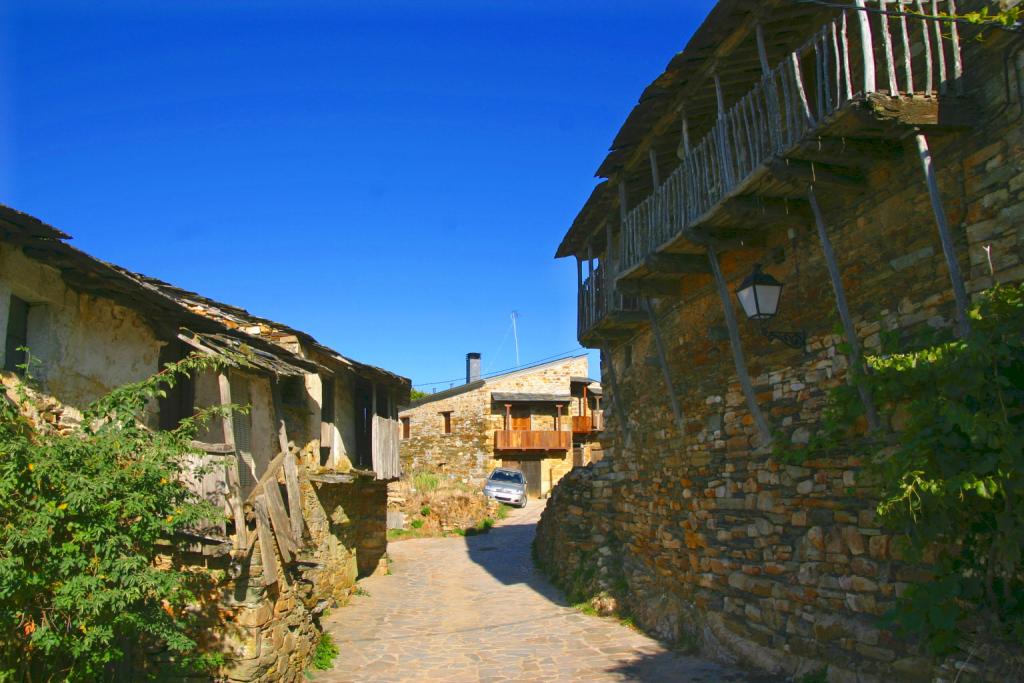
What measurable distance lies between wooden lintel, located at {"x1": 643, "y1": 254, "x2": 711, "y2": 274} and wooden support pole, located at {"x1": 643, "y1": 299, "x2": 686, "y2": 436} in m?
1.43

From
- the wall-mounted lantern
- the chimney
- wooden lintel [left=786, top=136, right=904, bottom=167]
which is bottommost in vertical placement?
the wall-mounted lantern

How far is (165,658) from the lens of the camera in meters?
7.28

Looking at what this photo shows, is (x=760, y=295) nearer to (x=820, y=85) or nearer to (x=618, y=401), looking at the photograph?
(x=820, y=85)

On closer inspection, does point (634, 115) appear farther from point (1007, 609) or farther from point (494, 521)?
point (494, 521)

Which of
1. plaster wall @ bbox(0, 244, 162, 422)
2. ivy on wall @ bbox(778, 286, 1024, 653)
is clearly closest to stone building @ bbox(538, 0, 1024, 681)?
ivy on wall @ bbox(778, 286, 1024, 653)

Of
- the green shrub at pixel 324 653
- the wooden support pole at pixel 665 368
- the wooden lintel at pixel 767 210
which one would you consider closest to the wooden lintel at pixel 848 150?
the wooden lintel at pixel 767 210

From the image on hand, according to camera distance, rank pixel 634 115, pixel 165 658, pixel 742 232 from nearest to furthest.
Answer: pixel 165 658
pixel 742 232
pixel 634 115

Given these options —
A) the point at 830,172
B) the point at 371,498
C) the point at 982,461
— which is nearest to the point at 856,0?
the point at 830,172

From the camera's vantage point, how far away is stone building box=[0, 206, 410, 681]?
22.7 feet

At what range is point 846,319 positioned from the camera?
638 cm

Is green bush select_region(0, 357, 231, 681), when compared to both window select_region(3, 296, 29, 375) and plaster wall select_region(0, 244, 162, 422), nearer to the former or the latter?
window select_region(3, 296, 29, 375)

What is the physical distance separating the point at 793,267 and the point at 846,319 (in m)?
1.26

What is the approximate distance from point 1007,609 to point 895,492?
3.01 feet

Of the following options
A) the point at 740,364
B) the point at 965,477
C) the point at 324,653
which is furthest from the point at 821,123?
the point at 324,653
